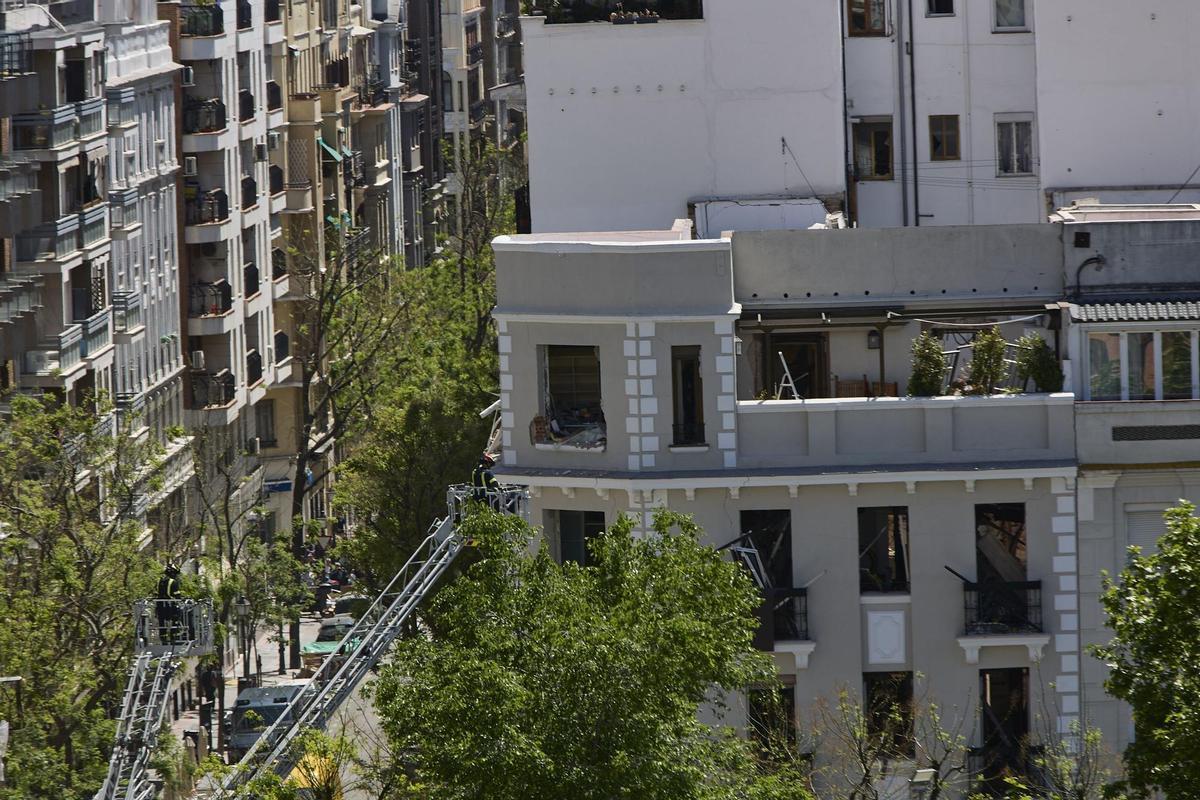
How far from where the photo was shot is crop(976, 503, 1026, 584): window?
62094mm

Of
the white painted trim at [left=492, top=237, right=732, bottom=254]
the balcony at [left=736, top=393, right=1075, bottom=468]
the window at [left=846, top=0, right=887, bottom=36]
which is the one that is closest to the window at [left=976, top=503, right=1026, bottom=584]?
the balcony at [left=736, top=393, right=1075, bottom=468]

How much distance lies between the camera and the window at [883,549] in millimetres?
62000

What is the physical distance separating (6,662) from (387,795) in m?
17.0

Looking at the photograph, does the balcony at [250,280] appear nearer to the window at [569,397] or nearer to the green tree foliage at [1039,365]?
the window at [569,397]

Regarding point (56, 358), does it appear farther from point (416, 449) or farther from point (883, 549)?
point (883, 549)

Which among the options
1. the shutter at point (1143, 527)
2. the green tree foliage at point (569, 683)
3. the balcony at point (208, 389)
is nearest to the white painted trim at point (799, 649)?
the shutter at point (1143, 527)

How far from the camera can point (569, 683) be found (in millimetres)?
49156

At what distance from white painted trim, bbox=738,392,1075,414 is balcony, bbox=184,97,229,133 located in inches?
2346

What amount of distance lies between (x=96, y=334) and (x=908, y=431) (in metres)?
44.2

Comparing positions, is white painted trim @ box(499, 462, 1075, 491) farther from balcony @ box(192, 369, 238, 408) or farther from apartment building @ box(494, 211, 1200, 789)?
balcony @ box(192, 369, 238, 408)

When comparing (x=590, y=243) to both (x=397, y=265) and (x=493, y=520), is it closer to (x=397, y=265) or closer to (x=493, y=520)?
(x=493, y=520)

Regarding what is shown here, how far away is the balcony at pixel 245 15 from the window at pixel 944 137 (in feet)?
164

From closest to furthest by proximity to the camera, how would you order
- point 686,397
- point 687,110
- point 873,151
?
point 686,397
point 687,110
point 873,151

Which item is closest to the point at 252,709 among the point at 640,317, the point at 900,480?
the point at 640,317
